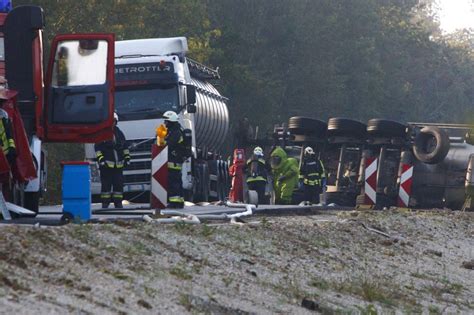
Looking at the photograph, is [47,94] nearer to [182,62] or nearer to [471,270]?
[471,270]

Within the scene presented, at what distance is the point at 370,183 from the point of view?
91.1 feet

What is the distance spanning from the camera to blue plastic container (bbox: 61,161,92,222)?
50.3 ft

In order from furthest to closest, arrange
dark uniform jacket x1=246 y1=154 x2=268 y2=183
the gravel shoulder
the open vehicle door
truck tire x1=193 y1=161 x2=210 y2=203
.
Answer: dark uniform jacket x1=246 y1=154 x2=268 y2=183 < truck tire x1=193 y1=161 x2=210 y2=203 < the open vehicle door < the gravel shoulder

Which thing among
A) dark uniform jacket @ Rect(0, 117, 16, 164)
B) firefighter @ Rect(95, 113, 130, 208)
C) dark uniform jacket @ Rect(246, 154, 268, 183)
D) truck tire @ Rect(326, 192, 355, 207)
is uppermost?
dark uniform jacket @ Rect(0, 117, 16, 164)

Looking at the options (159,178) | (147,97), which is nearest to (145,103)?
(147,97)

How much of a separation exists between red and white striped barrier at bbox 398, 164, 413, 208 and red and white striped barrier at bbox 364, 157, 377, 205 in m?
0.73

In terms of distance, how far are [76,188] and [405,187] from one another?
1389cm

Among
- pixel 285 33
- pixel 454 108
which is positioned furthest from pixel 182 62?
pixel 454 108

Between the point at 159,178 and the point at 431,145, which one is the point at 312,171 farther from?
the point at 159,178

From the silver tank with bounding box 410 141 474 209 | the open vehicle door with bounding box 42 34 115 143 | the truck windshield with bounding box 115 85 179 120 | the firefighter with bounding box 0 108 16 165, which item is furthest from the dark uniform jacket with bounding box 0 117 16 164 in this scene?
the silver tank with bounding box 410 141 474 209

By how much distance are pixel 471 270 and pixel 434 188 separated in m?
14.7

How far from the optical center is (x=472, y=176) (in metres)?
28.8

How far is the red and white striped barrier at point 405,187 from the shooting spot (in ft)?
92.1

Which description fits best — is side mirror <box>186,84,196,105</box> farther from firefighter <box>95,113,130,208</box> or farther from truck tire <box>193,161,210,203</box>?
firefighter <box>95,113,130,208</box>
